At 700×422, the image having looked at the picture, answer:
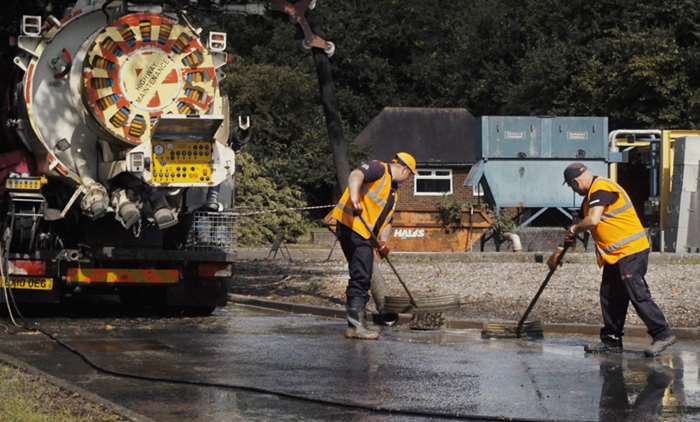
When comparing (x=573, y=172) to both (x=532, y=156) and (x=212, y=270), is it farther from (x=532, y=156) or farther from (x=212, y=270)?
(x=532, y=156)

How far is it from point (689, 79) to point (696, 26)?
2003 mm

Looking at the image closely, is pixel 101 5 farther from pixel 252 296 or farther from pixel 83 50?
pixel 252 296

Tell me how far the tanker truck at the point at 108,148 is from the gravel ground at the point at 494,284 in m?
2.60

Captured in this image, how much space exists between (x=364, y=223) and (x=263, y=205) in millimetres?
20958

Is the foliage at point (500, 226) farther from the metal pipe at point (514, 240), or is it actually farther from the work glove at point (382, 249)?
the work glove at point (382, 249)

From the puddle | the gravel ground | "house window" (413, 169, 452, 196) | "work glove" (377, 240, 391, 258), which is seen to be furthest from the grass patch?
"house window" (413, 169, 452, 196)

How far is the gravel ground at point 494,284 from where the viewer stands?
14.0 metres

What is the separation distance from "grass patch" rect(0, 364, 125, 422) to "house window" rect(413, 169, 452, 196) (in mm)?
42204

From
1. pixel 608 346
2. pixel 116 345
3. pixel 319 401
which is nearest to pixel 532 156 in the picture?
pixel 608 346

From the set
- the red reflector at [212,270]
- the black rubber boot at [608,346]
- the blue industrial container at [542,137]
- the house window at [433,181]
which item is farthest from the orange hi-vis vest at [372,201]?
the house window at [433,181]

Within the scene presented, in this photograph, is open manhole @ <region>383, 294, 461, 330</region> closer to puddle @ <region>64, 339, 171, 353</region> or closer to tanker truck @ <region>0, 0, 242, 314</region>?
tanker truck @ <region>0, 0, 242, 314</region>

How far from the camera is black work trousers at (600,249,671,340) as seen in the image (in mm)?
10695

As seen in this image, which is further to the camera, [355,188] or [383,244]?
[383,244]

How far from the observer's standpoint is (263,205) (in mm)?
32812
